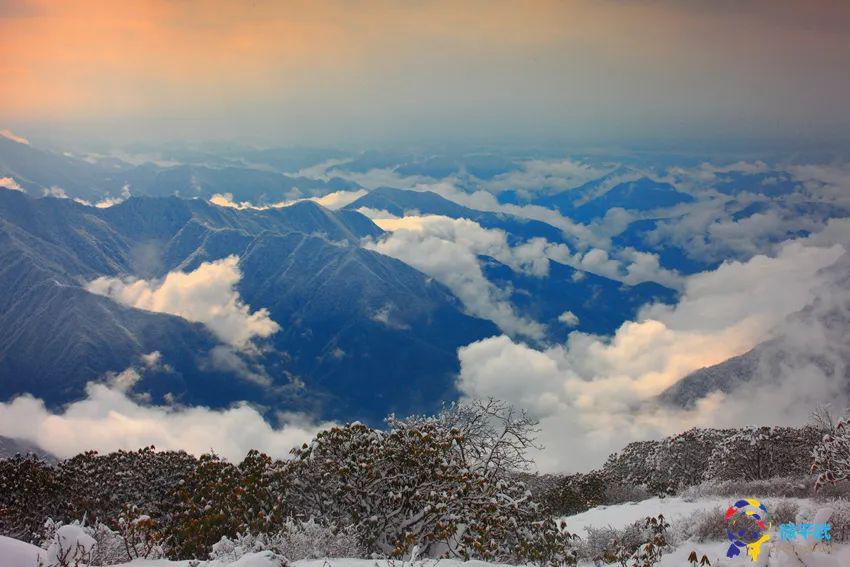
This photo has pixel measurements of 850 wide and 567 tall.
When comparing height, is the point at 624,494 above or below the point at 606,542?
below

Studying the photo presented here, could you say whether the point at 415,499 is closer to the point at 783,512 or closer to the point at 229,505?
the point at 229,505

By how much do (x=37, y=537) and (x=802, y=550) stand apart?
18.7 metres

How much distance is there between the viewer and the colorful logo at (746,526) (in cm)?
992

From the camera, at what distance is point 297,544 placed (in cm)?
1162

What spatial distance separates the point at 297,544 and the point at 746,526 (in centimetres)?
907

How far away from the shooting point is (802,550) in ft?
29.5

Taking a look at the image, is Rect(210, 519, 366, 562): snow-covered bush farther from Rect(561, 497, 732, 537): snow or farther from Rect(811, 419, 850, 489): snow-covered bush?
Rect(811, 419, 850, 489): snow-covered bush

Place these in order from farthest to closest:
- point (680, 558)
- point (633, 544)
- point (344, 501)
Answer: point (344, 501) < point (633, 544) < point (680, 558)

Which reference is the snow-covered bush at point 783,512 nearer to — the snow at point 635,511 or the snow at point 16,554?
the snow at point 635,511

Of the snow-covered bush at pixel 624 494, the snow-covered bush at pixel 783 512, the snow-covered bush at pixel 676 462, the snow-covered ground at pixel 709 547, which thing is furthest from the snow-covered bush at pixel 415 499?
the snow-covered bush at pixel 676 462

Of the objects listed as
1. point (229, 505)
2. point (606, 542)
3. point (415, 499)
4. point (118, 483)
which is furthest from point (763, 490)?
point (118, 483)

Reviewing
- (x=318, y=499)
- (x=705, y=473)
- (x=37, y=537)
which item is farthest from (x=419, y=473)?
(x=705, y=473)

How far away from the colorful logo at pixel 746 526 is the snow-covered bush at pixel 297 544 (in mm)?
7447

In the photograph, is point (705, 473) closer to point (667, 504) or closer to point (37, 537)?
point (667, 504)
